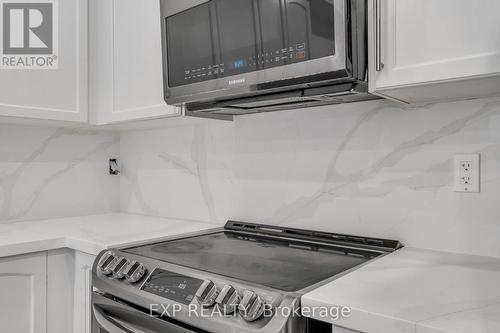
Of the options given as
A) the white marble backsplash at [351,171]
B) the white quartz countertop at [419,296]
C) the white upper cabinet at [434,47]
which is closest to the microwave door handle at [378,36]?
the white upper cabinet at [434,47]

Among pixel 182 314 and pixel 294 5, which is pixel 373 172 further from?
pixel 182 314

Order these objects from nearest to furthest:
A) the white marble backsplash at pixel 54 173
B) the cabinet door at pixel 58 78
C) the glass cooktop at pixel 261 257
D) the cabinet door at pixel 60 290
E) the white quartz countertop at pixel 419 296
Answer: the white quartz countertop at pixel 419 296
the glass cooktop at pixel 261 257
the cabinet door at pixel 60 290
the cabinet door at pixel 58 78
the white marble backsplash at pixel 54 173

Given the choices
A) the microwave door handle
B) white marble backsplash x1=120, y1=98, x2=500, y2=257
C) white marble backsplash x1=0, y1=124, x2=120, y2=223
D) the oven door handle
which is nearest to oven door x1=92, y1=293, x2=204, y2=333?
the oven door handle

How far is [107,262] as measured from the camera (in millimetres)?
1240

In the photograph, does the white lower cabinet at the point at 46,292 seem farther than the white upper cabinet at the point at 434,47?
Yes

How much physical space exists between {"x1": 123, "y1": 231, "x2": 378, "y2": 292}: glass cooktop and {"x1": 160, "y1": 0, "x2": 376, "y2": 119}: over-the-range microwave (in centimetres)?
47

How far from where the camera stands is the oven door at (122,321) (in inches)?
39.6

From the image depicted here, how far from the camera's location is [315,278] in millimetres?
963

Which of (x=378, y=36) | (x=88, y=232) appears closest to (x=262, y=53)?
(x=378, y=36)

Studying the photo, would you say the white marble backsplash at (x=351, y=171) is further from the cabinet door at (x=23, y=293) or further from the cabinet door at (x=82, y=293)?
the cabinet door at (x=23, y=293)

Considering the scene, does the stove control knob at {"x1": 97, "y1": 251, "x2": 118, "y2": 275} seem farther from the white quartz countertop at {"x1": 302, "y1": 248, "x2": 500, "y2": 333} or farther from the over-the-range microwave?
the white quartz countertop at {"x1": 302, "y1": 248, "x2": 500, "y2": 333}

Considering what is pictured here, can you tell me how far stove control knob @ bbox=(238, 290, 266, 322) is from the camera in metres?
0.84

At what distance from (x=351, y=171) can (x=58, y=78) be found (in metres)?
1.28

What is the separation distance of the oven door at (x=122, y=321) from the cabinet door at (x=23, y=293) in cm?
30
